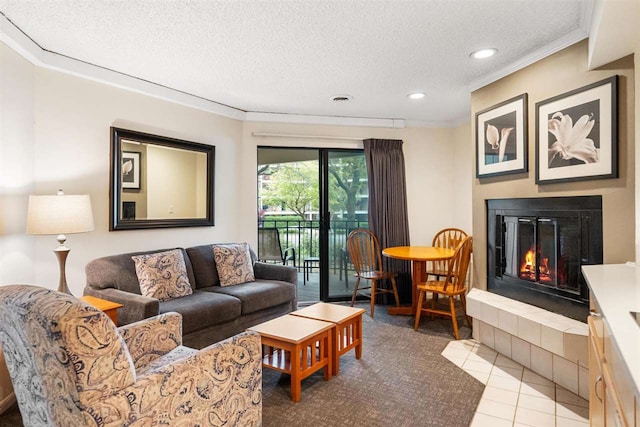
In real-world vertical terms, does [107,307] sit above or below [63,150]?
below

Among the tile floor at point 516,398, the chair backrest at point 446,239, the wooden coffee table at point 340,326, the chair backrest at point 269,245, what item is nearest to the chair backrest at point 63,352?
the wooden coffee table at point 340,326

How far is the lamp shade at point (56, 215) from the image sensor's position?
2.35 m

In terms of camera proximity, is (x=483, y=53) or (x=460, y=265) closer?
(x=483, y=53)

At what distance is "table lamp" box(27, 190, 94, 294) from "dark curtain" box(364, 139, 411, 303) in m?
3.18

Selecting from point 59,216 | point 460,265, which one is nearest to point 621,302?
point 460,265

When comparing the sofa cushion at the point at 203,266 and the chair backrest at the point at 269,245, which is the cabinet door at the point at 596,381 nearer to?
the sofa cushion at the point at 203,266

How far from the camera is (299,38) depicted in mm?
2537

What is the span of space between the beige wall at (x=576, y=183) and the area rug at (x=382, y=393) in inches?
40.6

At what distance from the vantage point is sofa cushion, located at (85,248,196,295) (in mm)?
2938

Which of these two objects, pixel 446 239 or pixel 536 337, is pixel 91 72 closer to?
pixel 536 337

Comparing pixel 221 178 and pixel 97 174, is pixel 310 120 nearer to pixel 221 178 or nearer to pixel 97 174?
pixel 221 178

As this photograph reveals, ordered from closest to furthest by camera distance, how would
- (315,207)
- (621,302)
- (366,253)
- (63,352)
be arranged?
1. (63,352)
2. (621,302)
3. (366,253)
4. (315,207)

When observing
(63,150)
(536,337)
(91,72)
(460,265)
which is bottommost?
(536,337)

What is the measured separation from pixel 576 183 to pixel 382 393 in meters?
1.90
